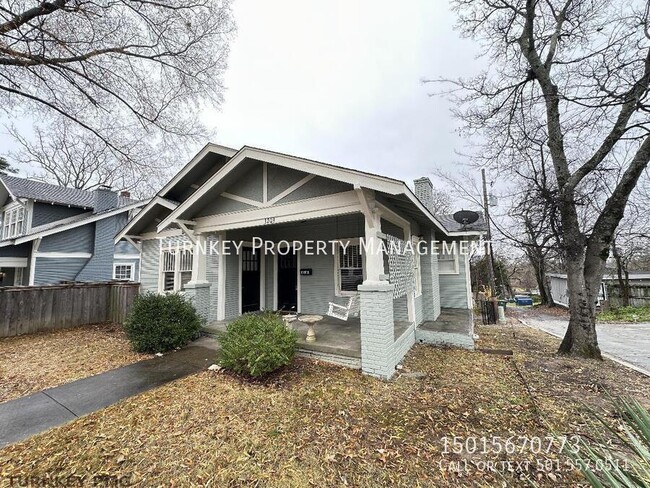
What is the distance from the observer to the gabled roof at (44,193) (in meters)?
13.1

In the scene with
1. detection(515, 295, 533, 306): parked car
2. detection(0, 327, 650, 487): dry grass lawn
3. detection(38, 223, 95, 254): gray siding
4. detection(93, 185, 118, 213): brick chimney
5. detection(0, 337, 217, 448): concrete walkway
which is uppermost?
detection(93, 185, 118, 213): brick chimney

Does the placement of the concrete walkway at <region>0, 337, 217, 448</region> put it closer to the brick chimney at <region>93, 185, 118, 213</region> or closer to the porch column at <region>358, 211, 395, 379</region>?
the porch column at <region>358, 211, 395, 379</region>

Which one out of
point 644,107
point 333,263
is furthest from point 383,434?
point 644,107

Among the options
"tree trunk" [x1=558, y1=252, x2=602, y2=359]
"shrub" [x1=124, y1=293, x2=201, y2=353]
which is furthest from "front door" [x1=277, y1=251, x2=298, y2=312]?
"tree trunk" [x1=558, y1=252, x2=602, y2=359]

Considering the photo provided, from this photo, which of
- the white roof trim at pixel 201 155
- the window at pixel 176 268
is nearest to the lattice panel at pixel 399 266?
the white roof trim at pixel 201 155

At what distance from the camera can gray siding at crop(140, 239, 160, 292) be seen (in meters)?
9.75

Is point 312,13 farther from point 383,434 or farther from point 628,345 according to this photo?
point 628,345

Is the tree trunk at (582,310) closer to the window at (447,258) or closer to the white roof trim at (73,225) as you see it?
the window at (447,258)

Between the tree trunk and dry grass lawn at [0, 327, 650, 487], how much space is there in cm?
83

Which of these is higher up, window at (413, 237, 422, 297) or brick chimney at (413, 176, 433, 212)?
brick chimney at (413, 176, 433, 212)

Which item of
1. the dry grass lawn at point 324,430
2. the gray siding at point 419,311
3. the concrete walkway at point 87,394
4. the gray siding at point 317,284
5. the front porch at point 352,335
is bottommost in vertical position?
the dry grass lawn at point 324,430

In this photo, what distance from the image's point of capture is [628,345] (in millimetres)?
7645

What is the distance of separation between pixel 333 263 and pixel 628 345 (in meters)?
8.38

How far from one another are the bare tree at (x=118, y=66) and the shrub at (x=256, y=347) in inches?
286
